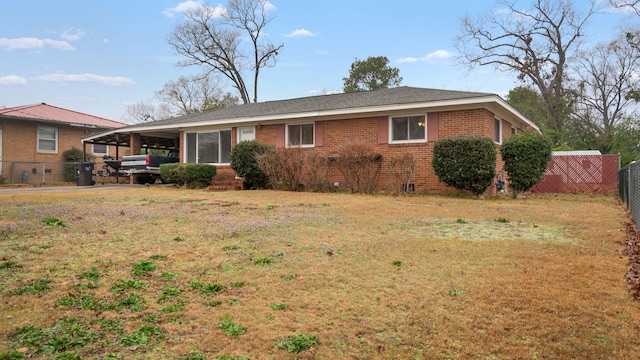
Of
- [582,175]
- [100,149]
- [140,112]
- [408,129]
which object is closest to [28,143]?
[100,149]

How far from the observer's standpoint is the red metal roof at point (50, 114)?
789 inches

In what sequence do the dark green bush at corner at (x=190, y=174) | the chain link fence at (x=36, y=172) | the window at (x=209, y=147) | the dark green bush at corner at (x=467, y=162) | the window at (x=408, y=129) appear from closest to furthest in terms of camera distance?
the dark green bush at corner at (x=467, y=162) → the window at (x=408, y=129) → the dark green bush at corner at (x=190, y=174) → the window at (x=209, y=147) → the chain link fence at (x=36, y=172)

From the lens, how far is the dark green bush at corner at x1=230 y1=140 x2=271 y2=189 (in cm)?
1316

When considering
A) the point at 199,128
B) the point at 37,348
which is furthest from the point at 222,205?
the point at 199,128

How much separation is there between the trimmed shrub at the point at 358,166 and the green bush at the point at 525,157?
148 inches

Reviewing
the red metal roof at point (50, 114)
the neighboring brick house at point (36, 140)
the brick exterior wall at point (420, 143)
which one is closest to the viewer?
the brick exterior wall at point (420, 143)

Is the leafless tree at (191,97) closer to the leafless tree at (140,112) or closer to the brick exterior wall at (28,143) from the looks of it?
the leafless tree at (140,112)

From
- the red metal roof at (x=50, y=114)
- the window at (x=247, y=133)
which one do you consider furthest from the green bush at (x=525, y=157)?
the red metal roof at (x=50, y=114)

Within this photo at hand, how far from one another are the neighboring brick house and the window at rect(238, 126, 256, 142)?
34.2 feet

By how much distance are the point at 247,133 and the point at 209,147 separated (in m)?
2.21

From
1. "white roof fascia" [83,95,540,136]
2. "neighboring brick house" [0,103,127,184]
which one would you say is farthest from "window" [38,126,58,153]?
"white roof fascia" [83,95,540,136]

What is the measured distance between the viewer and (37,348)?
2057mm

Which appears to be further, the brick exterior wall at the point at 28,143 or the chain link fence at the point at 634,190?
the brick exterior wall at the point at 28,143

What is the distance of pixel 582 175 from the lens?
50.4 feet
